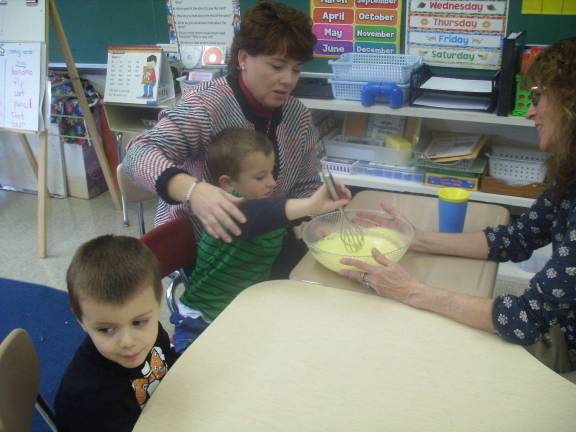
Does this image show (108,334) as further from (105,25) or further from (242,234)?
(105,25)

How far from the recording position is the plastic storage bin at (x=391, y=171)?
2555 millimetres

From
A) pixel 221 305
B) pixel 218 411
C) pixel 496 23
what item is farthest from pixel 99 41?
pixel 218 411

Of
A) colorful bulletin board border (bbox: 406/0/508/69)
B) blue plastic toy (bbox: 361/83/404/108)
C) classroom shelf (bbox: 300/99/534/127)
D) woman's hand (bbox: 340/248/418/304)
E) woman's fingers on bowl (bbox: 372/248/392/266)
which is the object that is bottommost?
woman's hand (bbox: 340/248/418/304)

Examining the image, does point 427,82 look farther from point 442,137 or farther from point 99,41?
point 99,41

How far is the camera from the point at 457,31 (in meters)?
2.45

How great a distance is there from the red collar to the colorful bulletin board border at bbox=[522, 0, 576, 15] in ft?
4.62

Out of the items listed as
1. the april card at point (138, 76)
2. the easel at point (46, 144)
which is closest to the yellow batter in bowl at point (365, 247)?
the april card at point (138, 76)

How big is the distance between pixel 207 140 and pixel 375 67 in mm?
1182

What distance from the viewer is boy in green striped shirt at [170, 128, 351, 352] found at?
1226 mm

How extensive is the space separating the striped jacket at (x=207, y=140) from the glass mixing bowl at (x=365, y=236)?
324mm

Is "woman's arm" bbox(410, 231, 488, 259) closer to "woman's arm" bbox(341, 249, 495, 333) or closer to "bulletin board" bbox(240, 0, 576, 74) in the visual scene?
"woman's arm" bbox(341, 249, 495, 333)

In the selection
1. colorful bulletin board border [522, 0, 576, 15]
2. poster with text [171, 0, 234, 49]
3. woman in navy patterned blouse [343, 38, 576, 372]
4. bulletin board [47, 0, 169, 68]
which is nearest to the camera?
woman in navy patterned blouse [343, 38, 576, 372]

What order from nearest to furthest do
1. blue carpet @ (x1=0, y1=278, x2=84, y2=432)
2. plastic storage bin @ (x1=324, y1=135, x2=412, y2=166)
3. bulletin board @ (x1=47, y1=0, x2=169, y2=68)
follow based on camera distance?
blue carpet @ (x1=0, y1=278, x2=84, y2=432), plastic storage bin @ (x1=324, y1=135, x2=412, y2=166), bulletin board @ (x1=47, y1=0, x2=169, y2=68)

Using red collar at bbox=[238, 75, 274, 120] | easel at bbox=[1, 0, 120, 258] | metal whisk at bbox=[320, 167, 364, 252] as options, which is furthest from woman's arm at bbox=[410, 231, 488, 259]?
easel at bbox=[1, 0, 120, 258]
